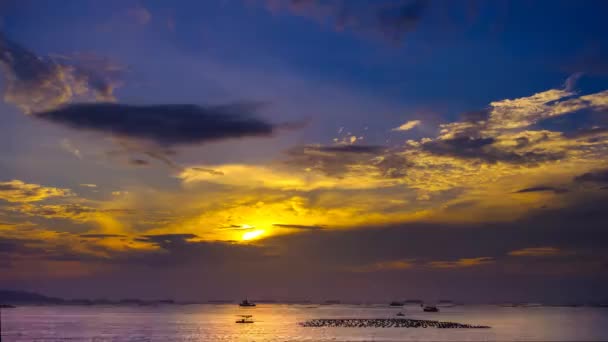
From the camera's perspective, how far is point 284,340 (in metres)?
96.4

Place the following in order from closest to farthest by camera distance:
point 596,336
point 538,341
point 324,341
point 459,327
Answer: point 324,341 → point 538,341 → point 596,336 → point 459,327

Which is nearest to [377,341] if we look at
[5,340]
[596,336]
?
[596,336]

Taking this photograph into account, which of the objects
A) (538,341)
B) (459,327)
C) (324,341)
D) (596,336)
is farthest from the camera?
(459,327)

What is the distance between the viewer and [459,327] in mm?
134250

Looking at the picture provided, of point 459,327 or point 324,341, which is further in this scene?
point 459,327

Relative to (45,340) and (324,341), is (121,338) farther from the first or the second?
(324,341)

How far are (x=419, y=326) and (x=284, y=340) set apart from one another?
5198cm

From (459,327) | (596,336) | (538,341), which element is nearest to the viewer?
(538,341)

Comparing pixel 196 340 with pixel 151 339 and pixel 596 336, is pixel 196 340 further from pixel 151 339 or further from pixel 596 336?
pixel 596 336

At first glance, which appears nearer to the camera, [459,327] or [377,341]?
[377,341]

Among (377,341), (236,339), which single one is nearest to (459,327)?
(377,341)

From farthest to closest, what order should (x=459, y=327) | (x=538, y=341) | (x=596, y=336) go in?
(x=459, y=327), (x=596, y=336), (x=538, y=341)

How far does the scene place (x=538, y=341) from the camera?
10044cm

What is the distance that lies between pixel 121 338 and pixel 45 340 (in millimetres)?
12489
